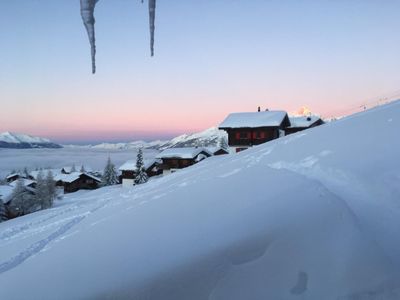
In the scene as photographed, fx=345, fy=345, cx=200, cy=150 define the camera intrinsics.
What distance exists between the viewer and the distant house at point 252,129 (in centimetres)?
3881

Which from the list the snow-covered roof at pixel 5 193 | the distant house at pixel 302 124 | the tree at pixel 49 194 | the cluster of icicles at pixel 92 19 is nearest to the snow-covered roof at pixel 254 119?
the distant house at pixel 302 124

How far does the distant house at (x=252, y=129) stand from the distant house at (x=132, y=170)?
24.6 metres

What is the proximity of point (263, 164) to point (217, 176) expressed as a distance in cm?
112

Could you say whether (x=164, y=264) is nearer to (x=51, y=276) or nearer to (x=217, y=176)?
(x=51, y=276)

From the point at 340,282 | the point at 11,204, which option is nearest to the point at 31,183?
the point at 11,204

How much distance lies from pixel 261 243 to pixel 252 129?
117 feet

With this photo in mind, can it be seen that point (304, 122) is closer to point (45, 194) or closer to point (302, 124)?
point (302, 124)

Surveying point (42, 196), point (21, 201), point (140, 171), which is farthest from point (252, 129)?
point (21, 201)

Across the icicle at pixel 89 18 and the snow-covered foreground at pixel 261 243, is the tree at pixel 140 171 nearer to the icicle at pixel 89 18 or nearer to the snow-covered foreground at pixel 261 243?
the snow-covered foreground at pixel 261 243

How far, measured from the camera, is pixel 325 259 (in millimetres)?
3803

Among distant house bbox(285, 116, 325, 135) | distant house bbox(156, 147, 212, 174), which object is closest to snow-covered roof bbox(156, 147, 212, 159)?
distant house bbox(156, 147, 212, 174)

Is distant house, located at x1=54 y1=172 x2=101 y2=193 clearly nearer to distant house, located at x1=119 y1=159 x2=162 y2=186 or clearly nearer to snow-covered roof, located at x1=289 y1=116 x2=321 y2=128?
distant house, located at x1=119 y1=159 x2=162 y2=186

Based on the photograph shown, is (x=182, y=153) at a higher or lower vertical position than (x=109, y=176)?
higher

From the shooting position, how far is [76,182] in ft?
260
